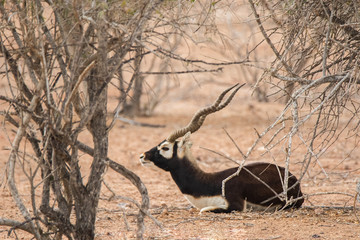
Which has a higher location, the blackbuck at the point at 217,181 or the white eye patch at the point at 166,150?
the white eye patch at the point at 166,150

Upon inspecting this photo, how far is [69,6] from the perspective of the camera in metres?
4.39

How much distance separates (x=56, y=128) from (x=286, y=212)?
3.23m

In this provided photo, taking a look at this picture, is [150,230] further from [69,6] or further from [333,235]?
[69,6]

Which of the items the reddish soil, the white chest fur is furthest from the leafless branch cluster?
the white chest fur

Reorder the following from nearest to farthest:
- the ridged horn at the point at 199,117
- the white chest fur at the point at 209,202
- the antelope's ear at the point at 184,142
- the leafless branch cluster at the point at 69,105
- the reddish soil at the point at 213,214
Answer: the leafless branch cluster at the point at 69,105, the reddish soil at the point at 213,214, the ridged horn at the point at 199,117, the white chest fur at the point at 209,202, the antelope's ear at the point at 184,142

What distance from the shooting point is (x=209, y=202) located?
6766 millimetres

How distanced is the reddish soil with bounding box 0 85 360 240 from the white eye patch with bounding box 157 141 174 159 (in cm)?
65

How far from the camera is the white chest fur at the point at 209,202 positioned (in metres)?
6.64

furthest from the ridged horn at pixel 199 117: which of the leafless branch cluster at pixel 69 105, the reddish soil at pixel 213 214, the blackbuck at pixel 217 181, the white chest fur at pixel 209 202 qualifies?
the leafless branch cluster at pixel 69 105

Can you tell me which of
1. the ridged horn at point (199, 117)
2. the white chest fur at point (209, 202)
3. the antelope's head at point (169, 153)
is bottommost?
the white chest fur at point (209, 202)

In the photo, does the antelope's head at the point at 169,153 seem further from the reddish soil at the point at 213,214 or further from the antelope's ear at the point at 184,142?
the reddish soil at the point at 213,214

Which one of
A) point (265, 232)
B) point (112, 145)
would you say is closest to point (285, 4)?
point (265, 232)

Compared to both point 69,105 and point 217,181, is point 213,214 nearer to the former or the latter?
point 217,181

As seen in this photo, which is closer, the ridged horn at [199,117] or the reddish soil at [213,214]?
the reddish soil at [213,214]
